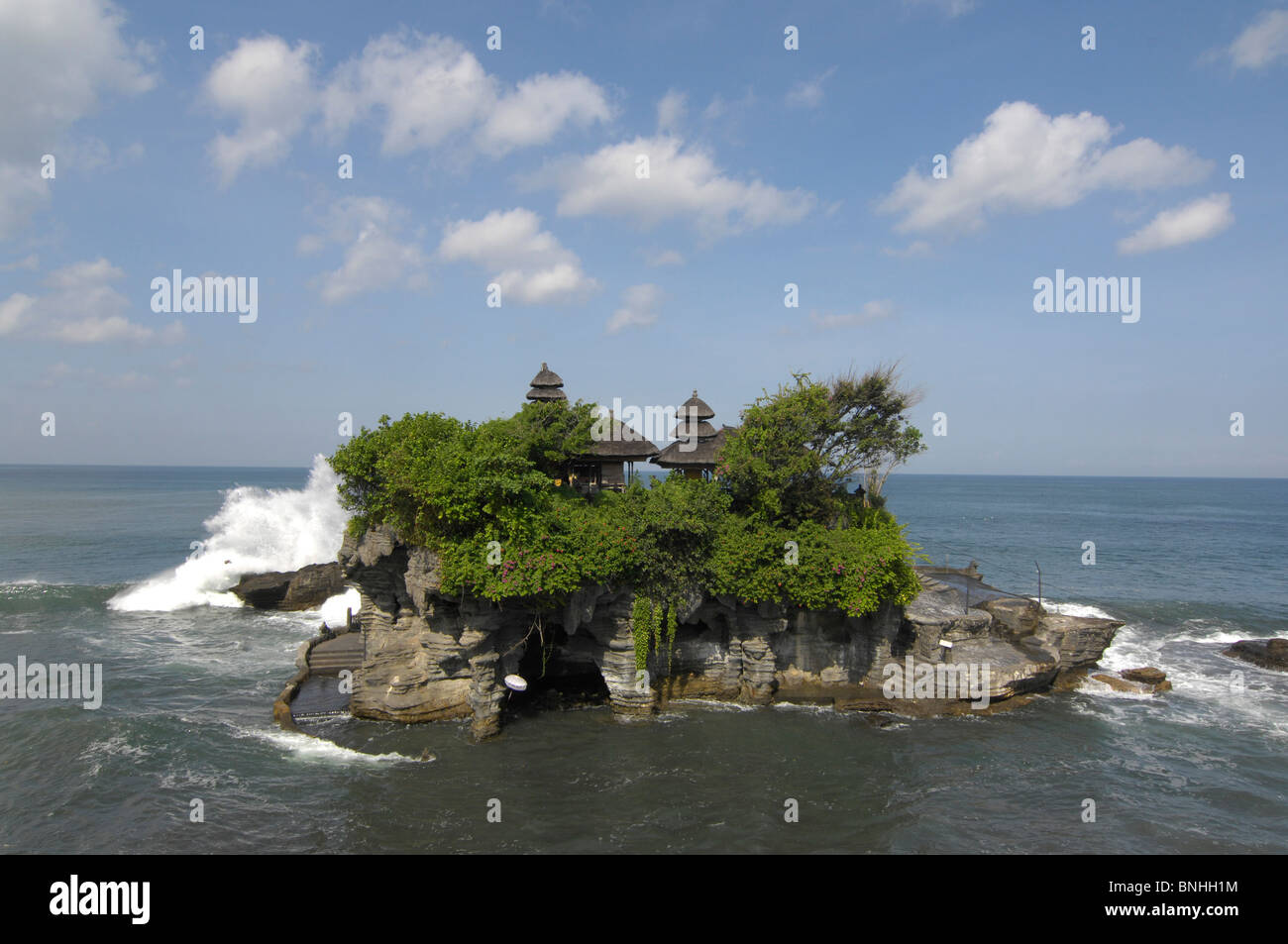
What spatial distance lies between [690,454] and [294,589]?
29.9 meters

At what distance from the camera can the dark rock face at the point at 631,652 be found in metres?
23.9

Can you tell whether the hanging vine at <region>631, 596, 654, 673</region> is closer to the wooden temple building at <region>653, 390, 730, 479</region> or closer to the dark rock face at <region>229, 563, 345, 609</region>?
the wooden temple building at <region>653, 390, 730, 479</region>

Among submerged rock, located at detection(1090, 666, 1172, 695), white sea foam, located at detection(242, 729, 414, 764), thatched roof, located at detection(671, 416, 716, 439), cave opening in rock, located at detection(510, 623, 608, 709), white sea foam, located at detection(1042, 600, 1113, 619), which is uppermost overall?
thatched roof, located at detection(671, 416, 716, 439)

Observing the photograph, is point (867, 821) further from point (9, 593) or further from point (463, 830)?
point (9, 593)

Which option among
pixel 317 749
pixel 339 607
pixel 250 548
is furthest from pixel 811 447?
pixel 250 548

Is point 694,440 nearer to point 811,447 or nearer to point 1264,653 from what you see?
point 811,447

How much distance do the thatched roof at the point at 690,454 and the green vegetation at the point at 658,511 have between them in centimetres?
268

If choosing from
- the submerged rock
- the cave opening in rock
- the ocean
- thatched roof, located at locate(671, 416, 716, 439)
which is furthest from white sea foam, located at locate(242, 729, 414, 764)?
the submerged rock

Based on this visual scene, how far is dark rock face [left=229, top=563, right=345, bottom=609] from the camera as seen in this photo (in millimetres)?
43000

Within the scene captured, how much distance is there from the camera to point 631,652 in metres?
24.7

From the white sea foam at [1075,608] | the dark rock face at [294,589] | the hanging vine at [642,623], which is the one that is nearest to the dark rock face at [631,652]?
the hanging vine at [642,623]

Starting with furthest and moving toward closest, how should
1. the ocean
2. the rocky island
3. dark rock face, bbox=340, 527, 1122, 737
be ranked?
dark rock face, bbox=340, 527, 1122, 737
the rocky island
the ocean

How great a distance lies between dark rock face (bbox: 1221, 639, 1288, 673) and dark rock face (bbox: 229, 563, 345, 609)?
5313 cm
